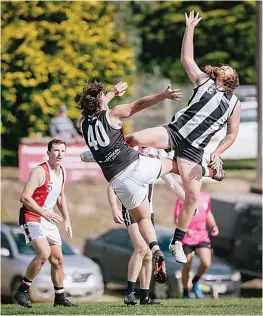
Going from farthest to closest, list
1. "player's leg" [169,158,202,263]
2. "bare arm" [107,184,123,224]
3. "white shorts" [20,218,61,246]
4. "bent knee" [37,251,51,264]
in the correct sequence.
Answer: "white shorts" [20,218,61,246], "bent knee" [37,251,51,264], "bare arm" [107,184,123,224], "player's leg" [169,158,202,263]

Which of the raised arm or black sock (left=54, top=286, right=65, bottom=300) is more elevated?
the raised arm

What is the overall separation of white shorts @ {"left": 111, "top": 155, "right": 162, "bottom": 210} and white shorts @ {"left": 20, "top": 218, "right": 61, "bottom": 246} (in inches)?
72.9

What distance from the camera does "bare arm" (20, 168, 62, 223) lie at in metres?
13.1

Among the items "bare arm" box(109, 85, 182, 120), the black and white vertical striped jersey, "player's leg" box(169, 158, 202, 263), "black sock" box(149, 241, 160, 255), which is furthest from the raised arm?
"black sock" box(149, 241, 160, 255)

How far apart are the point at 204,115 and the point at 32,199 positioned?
2.57 meters

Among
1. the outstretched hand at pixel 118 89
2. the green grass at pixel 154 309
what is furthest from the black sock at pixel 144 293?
the outstretched hand at pixel 118 89

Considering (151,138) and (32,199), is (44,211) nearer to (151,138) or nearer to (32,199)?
(32,199)

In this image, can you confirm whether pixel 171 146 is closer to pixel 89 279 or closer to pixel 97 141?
pixel 97 141

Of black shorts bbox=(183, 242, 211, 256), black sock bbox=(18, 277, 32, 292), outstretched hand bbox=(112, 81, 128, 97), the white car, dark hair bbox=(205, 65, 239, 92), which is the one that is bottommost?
the white car

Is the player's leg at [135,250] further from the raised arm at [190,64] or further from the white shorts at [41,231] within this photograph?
the raised arm at [190,64]

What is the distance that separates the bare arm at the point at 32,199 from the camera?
1308 cm

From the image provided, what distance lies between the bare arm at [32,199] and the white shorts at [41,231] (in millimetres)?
284

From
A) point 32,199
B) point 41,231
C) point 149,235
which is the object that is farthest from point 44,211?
point 149,235

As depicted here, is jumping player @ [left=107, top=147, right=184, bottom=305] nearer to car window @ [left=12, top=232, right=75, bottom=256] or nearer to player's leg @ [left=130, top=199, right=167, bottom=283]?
player's leg @ [left=130, top=199, right=167, bottom=283]
